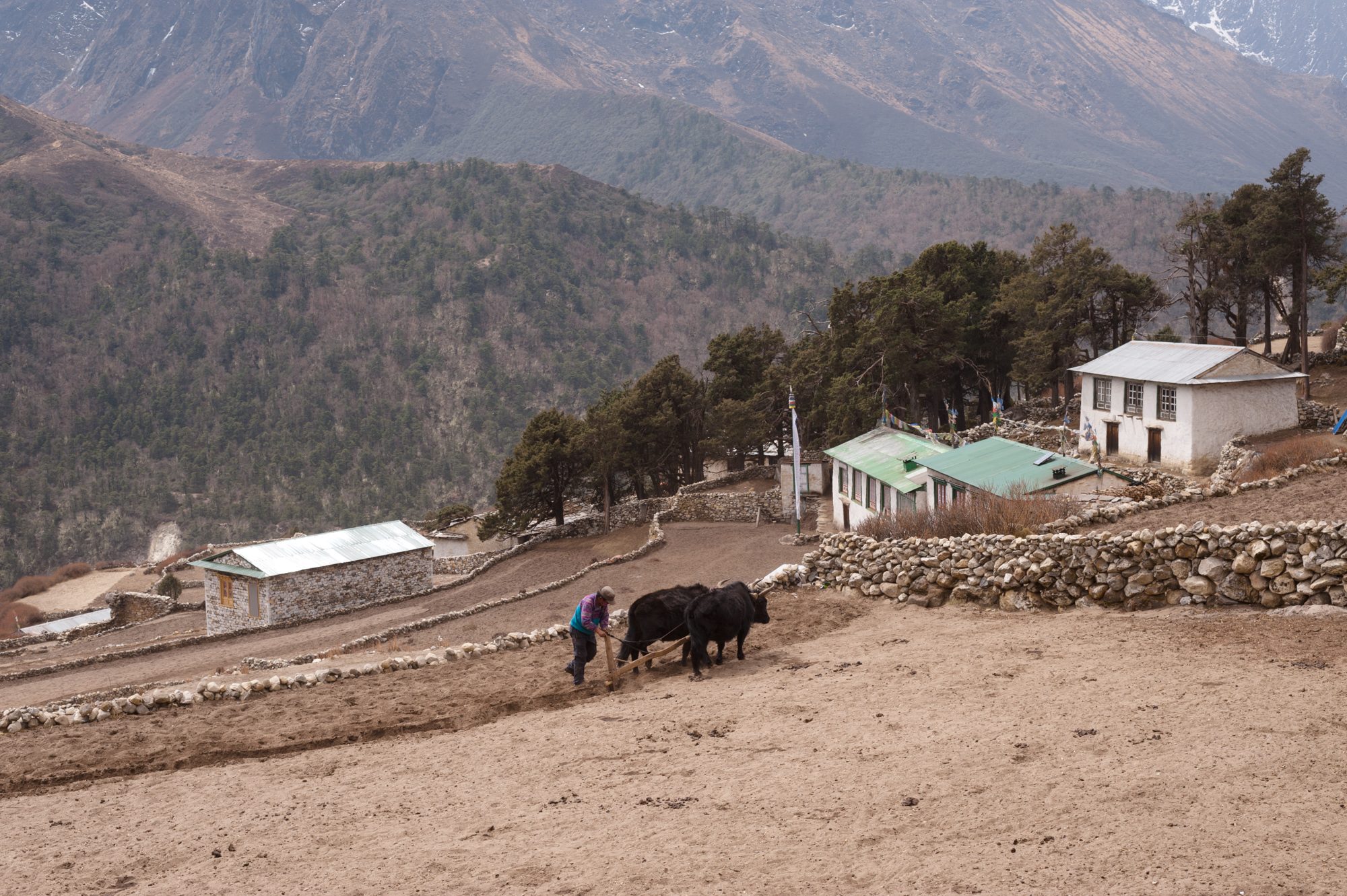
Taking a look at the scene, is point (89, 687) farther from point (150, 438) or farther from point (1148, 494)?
point (150, 438)

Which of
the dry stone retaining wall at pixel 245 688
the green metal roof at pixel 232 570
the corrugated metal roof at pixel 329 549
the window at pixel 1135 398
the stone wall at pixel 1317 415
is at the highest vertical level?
the window at pixel 1135 398

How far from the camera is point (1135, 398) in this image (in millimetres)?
35719

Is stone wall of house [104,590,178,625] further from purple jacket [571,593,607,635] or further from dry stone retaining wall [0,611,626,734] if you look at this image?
purple jacket [571,593,607,635]

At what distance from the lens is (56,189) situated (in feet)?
564

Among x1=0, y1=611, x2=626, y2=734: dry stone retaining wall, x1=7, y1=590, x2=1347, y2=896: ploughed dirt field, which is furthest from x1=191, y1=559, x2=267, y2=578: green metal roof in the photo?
x1=7, y1=590, x2=1347, y2=896: ploughed dirt field

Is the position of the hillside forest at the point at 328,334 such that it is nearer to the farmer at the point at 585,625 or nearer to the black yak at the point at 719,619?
the farmer at the point at 585,625

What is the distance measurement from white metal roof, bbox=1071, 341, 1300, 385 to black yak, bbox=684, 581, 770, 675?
23.9m

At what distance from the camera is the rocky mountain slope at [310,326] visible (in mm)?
114188

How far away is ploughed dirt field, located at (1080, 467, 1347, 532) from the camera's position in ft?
51.5

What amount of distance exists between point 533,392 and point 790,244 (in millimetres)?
62932

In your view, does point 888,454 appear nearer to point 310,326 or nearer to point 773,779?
point 773,779

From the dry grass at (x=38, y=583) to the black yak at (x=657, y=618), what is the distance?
5539 centimetres

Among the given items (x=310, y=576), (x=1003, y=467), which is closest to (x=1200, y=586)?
(x=1003, y=467)

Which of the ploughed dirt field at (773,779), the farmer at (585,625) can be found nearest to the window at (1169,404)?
the ploughed dirt field at (773,779)
